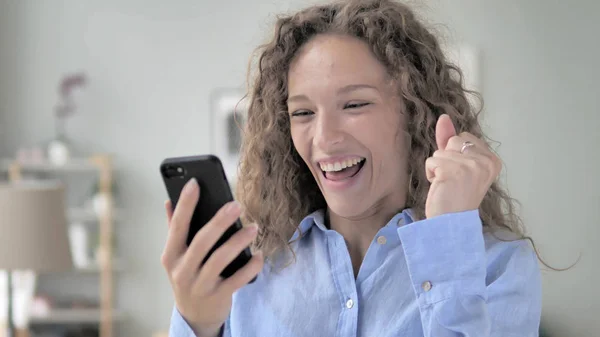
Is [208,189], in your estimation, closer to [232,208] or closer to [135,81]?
[232,208]

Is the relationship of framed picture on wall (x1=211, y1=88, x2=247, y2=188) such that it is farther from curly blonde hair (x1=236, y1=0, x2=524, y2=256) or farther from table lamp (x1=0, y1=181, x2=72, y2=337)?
curly blonde hair (x1=236, y1=0, x2=524, y2=256)

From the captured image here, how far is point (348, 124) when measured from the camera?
45.7 inches

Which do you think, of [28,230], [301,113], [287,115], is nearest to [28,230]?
[28,230]

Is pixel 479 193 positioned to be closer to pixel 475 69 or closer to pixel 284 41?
pixel 284 41

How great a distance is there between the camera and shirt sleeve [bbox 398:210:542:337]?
0.96m

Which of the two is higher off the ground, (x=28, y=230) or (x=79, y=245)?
(x=28, y=230)

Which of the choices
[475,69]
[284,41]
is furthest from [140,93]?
[284,41]

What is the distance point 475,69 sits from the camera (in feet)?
15.3

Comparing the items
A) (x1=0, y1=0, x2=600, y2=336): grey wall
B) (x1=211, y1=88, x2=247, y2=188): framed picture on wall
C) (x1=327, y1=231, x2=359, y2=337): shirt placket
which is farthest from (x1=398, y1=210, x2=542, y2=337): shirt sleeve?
(x1=211, y1=88, x2=247, y2=188): framed picture on wall

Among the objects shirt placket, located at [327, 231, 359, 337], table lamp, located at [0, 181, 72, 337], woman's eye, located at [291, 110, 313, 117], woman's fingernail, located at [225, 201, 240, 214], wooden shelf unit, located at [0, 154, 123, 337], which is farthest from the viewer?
wooden shelf unit, located at [0, 154, 123, 337]

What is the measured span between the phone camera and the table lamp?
219cm

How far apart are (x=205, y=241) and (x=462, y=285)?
324 millimetres

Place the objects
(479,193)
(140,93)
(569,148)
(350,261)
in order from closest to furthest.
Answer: (479,193) → (350,261) → (569,148) → (140,93)

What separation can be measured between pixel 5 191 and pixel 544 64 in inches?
116
